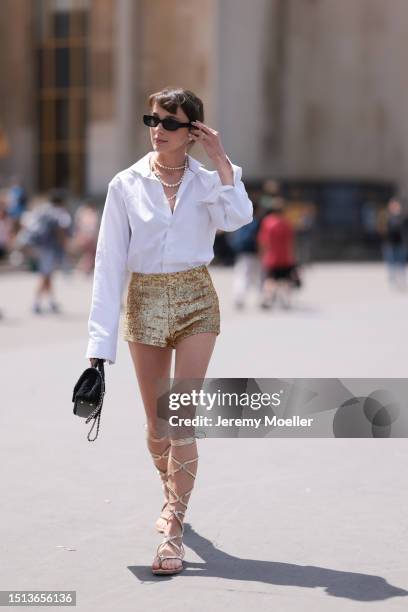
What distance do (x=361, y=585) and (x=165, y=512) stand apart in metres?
0.93

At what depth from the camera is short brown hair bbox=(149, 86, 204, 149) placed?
4.71m

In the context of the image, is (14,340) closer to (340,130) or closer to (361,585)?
(361,585)

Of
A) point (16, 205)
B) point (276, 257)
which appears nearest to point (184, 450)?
point (276, 257)

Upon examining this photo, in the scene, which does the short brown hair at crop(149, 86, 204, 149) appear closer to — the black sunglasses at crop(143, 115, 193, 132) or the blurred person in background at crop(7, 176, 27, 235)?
the black sunglasses at crop(143, 115, 193, 132)

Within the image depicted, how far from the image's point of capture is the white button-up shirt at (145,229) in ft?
15.6

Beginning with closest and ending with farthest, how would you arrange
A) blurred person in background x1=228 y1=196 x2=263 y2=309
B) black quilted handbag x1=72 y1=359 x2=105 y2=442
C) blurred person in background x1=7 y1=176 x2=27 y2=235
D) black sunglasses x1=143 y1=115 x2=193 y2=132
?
1. black quilted handbag x1=72 y1=359 x2=105 y2=442
2. black sunglasses x1=143 y1=115 x2=193 y2=132
3. blurred person in background x1=228 y1=196 x2=263 y2=309
4. blurred person in background x1=7 y1=176 x2=27 y2=235

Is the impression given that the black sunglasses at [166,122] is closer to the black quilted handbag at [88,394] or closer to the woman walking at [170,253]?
the woman walking at [170,253]

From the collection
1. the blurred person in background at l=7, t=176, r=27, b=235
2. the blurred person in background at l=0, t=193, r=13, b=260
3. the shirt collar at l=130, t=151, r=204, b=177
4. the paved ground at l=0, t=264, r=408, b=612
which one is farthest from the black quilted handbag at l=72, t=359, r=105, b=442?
the blurred person in background at l=7, t=176, r=27, b=235

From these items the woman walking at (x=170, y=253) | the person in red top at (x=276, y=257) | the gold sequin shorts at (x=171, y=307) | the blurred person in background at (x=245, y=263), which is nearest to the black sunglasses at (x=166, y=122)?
the woman walking at (x=170, y=253)

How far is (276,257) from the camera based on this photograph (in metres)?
17.7

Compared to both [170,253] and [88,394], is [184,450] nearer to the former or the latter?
[88,394]

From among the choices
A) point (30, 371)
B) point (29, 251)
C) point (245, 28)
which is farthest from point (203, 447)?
point (245, 28)

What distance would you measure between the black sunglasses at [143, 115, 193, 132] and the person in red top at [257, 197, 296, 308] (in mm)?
13024

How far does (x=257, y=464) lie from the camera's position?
6602 millimetres
